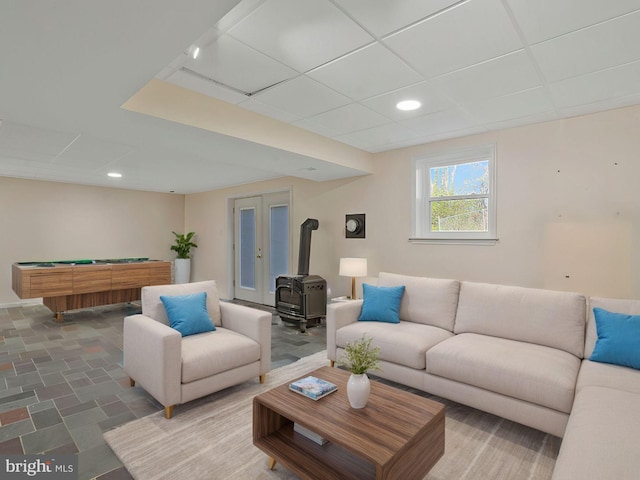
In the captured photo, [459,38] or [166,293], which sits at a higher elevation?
[459,38]

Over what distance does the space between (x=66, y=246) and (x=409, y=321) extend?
6835 mm

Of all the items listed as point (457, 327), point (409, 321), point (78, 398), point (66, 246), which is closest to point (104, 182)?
point (66, 246)

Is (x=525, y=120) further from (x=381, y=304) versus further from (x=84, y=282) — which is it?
(x=84, y=282)

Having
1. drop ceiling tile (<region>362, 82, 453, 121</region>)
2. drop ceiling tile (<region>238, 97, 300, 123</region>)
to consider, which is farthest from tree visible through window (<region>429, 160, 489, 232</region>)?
drop ceiling tile (<region>238, 97, 300, 123</region>)

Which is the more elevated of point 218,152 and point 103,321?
point 218,152

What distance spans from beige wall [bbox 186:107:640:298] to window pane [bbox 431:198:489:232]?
230mm

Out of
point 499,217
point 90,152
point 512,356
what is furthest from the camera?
point 90,152

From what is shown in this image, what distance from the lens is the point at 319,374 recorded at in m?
2.32

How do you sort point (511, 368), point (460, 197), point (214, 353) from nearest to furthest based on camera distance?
point (511, 368)
point (214, 353)
point (460, 197)

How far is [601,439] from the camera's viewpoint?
148cm

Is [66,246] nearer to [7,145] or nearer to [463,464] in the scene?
[7,145]

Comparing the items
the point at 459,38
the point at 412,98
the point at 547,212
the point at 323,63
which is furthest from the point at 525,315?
the point at 323,63

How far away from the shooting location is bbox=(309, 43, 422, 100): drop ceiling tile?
2.21m

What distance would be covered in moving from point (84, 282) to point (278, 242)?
3157 millimetres
